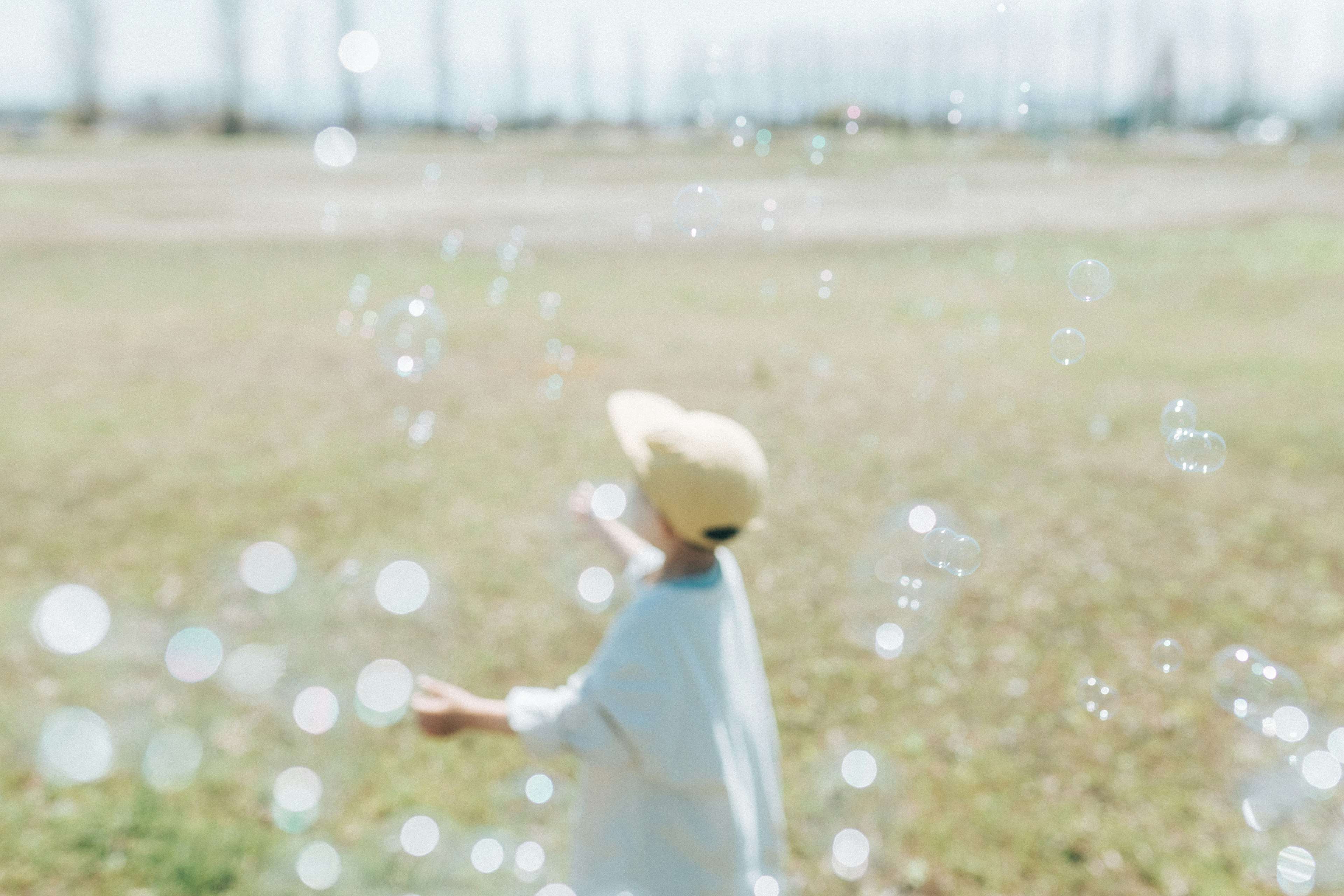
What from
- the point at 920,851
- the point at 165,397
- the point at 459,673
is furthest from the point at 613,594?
the point at 165,397

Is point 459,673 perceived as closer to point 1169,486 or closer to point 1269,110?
point 1169,486

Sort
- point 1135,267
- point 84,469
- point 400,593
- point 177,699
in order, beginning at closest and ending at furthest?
point 177,699
point 400,593
point 84,469
point 1135,267

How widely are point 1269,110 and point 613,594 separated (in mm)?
57582

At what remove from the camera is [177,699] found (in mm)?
4699

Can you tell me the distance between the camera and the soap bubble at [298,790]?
13.2 ft

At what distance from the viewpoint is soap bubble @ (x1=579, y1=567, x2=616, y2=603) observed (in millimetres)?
4641

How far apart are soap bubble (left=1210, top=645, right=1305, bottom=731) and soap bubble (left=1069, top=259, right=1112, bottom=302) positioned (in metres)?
1.75

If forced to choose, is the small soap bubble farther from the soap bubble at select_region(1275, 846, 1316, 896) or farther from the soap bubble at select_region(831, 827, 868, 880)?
the soap bubble at select_region(1275, 846, 1316, 896)

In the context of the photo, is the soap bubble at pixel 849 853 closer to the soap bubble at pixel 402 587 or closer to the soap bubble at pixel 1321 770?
the soap bubble at pixel 1321 770

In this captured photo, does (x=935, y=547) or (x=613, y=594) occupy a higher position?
(x=935, y=547)

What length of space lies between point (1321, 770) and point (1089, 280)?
2393 millimetres

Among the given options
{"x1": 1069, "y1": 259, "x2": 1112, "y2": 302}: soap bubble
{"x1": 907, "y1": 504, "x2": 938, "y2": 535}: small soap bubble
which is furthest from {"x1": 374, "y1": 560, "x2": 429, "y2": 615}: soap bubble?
{"x1": 1069, "y1": 259, "x2": 1112, "y2": 302}: soap bubble

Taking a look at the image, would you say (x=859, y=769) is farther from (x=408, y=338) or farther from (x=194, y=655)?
(x=194, y=655)

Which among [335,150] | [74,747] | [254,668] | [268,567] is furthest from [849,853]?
[268,567]
